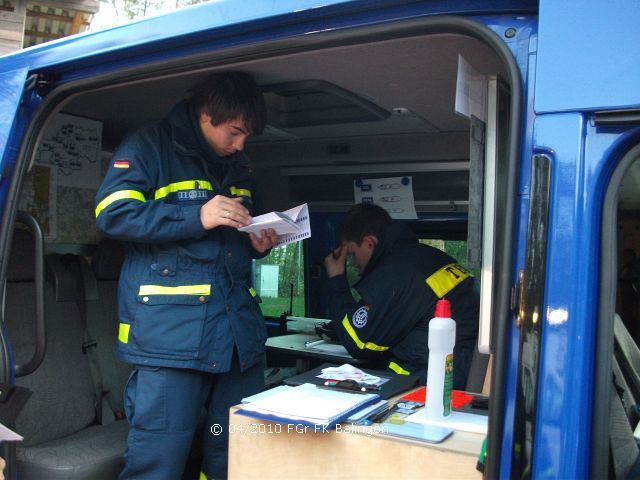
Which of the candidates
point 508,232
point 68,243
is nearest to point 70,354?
point 68,243

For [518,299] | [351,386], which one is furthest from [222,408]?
[518,299]

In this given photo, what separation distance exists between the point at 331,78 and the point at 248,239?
0.69 m

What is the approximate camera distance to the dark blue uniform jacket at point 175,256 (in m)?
2.05

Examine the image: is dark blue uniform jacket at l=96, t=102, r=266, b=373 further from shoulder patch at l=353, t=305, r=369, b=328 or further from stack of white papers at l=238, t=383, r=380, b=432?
shoulder patch at l=353, t=305, r=369, b=328

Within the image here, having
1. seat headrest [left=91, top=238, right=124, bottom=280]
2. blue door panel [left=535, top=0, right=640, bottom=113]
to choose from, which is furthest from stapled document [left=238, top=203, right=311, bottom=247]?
blue door panel [left=535, top=0, right=640, bottom=113]

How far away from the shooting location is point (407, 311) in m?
2.86

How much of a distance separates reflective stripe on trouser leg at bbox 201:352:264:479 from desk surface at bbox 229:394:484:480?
76 cm

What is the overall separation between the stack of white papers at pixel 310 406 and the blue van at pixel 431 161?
406 millimetres

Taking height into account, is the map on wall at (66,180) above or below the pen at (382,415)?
above

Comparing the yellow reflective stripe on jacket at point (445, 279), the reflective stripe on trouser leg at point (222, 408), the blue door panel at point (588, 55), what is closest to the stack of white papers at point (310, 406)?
the reflective stripe on trouser leg at point (222, 408)

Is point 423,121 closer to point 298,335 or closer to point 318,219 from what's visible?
point 318,219

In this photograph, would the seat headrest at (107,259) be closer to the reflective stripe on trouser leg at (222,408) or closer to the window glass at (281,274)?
the reflective stripe on trouser leg at (222,408)

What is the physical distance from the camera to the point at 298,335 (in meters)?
4.27

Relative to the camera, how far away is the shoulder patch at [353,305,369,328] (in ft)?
9.52
